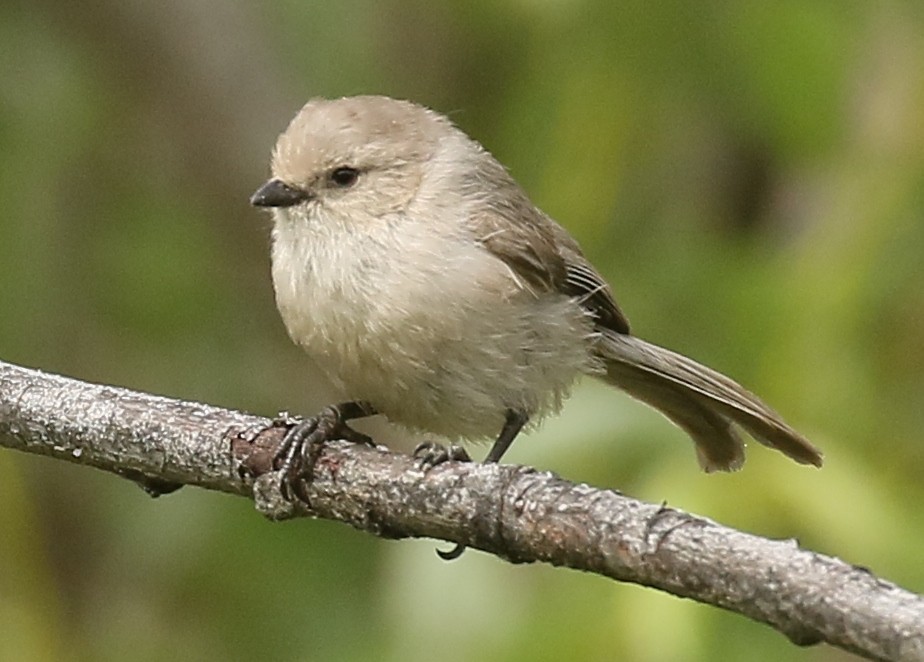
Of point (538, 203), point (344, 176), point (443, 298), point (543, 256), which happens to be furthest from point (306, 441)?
point (538, 203)

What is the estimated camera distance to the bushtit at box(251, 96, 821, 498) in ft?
9.80

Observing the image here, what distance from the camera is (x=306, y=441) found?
2518mm

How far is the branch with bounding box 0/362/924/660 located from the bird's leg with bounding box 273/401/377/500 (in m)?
0.02

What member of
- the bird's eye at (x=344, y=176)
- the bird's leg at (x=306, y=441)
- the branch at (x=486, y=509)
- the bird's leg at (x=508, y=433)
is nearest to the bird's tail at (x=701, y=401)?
the bird's leg at (x=508, y=433)

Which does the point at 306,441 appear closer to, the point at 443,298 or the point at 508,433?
the point at 443,298

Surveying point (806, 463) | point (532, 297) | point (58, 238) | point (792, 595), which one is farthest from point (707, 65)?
point (792, 595)

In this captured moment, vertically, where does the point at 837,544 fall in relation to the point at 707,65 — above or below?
below

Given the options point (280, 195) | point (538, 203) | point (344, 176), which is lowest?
point (280, 195)

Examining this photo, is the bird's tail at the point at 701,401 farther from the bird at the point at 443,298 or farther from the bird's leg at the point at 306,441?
the bird's leg at the point at 306,441

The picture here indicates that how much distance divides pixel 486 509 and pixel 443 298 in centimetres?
88

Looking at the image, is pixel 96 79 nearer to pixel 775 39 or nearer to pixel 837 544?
pixel 775 39

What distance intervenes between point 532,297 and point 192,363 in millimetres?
1354

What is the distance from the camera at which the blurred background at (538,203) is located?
10.4ft

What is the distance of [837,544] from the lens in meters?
3.07
